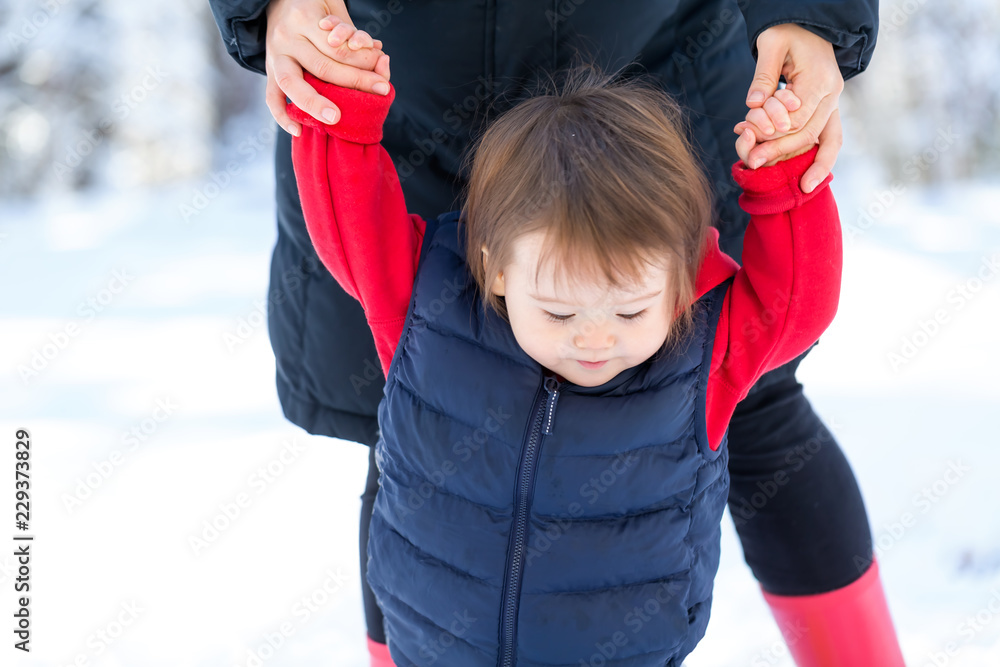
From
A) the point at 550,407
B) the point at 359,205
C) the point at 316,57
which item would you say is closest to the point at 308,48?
the point at 316,57

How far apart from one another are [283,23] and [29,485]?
1431 mm

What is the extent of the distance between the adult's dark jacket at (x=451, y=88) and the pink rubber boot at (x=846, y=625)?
53 centimetres

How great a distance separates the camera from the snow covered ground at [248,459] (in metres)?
1.53

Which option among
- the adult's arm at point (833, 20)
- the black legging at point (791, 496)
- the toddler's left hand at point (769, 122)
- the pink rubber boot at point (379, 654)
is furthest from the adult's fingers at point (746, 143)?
the pink rubber boot at point (379, 654)

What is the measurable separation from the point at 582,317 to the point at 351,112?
311mm

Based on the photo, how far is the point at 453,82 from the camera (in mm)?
1011

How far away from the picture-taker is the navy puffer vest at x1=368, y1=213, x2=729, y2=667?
90 centimetres

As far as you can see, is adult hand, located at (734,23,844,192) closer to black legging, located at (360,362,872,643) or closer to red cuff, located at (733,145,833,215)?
red cuff, located at (733,145,833,215)

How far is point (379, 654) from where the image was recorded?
123 cm

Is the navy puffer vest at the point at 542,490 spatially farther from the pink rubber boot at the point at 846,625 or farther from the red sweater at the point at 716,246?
the pink rubber boot at the point at 846,625

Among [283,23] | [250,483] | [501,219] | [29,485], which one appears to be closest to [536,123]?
[501,219]

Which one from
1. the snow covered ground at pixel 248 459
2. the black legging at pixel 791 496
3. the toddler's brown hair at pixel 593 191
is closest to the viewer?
the toddler's brown hair at pixel 593 191

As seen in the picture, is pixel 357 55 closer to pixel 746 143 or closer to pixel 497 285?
pixel 497 285

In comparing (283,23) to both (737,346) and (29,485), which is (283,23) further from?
(29,485)
